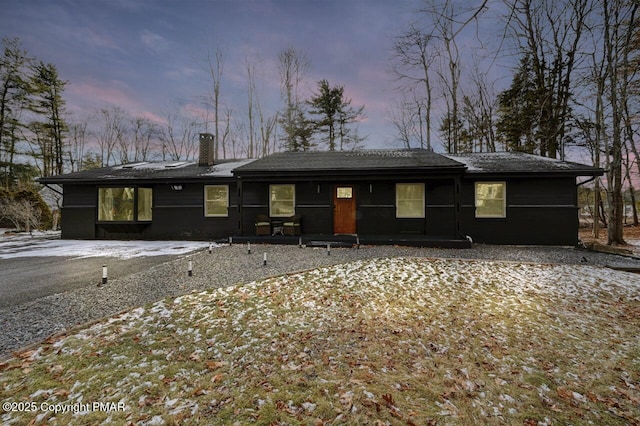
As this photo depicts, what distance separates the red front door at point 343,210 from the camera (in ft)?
35.2

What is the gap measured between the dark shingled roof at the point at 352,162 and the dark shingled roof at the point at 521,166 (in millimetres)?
1474

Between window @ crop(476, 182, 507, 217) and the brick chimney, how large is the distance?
1244 cm

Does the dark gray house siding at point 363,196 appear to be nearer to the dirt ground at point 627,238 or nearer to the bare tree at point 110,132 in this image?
the dirt ground at point 627,238

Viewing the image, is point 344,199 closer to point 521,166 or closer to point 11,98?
point 521,166

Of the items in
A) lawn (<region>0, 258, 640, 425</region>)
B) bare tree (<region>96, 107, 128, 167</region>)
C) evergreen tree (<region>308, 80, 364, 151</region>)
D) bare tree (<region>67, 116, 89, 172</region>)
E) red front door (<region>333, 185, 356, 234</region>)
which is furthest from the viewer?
bare tree (<region>96, 107, 128, 167</region>)

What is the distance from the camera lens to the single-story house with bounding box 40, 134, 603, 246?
960 cm

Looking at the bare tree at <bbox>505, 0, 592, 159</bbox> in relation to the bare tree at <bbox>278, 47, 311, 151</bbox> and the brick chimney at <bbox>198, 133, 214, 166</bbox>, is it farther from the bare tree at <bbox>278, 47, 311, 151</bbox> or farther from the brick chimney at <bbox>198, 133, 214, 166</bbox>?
the brick chimney at <bbox>198, 133, 214, 166</bbox>

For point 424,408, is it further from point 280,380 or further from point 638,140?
point 638,140

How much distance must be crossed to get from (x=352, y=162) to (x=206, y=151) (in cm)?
774

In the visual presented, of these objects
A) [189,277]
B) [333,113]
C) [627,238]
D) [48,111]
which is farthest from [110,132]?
[627,238]

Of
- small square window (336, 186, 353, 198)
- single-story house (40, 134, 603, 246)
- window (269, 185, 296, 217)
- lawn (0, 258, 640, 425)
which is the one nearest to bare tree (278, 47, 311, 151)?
single-story house (40, 134, 603, 246)

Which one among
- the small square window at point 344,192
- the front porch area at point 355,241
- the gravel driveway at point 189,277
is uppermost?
the small square window at point 344,192

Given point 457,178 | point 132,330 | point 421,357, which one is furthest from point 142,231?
point 457,178

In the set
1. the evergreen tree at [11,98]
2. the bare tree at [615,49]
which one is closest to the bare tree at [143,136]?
the evergreen tree at [11,98]
